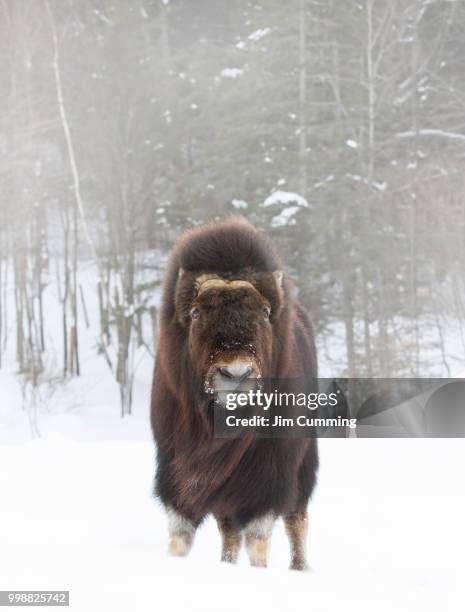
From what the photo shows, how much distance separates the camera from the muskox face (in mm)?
2115

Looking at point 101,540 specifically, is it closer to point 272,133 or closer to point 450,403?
point 450,403

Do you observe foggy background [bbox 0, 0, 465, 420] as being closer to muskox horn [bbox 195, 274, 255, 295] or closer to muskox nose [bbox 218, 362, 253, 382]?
muskox horn [bbox 195, 274, 255, 295]

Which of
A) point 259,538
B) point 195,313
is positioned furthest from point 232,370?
point 259,538

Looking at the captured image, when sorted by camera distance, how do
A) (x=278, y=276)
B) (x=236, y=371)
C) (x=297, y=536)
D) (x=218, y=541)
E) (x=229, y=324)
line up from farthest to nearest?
(x=218, y=541) → (x=297, y=536) → (x=278, y=276) → (x=229, y=324) → (x=236, y=371)

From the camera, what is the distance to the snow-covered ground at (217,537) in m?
1.87

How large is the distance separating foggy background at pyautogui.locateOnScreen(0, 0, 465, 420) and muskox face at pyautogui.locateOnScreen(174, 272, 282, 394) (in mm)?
8366

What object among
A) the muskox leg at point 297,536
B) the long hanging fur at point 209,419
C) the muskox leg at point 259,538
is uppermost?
the long hanging fur at point 209,419

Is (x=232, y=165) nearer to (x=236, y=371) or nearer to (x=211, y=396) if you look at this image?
(x=211, y=396)

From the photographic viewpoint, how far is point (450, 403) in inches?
201

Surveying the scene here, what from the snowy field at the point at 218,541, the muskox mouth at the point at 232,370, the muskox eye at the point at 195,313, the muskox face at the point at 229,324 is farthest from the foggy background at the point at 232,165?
the muskox mouth at the point at 232,370

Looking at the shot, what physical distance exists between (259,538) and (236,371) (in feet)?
2.62

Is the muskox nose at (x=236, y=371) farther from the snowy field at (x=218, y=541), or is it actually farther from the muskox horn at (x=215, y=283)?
the snowy field at (x=218, y=541)

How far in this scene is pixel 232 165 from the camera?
11.3 metres

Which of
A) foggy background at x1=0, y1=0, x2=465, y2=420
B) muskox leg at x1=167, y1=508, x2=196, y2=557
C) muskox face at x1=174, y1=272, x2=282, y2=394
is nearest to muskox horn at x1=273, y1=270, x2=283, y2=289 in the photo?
muskox face at x1=174, y1=272, x2=282, y2=394
